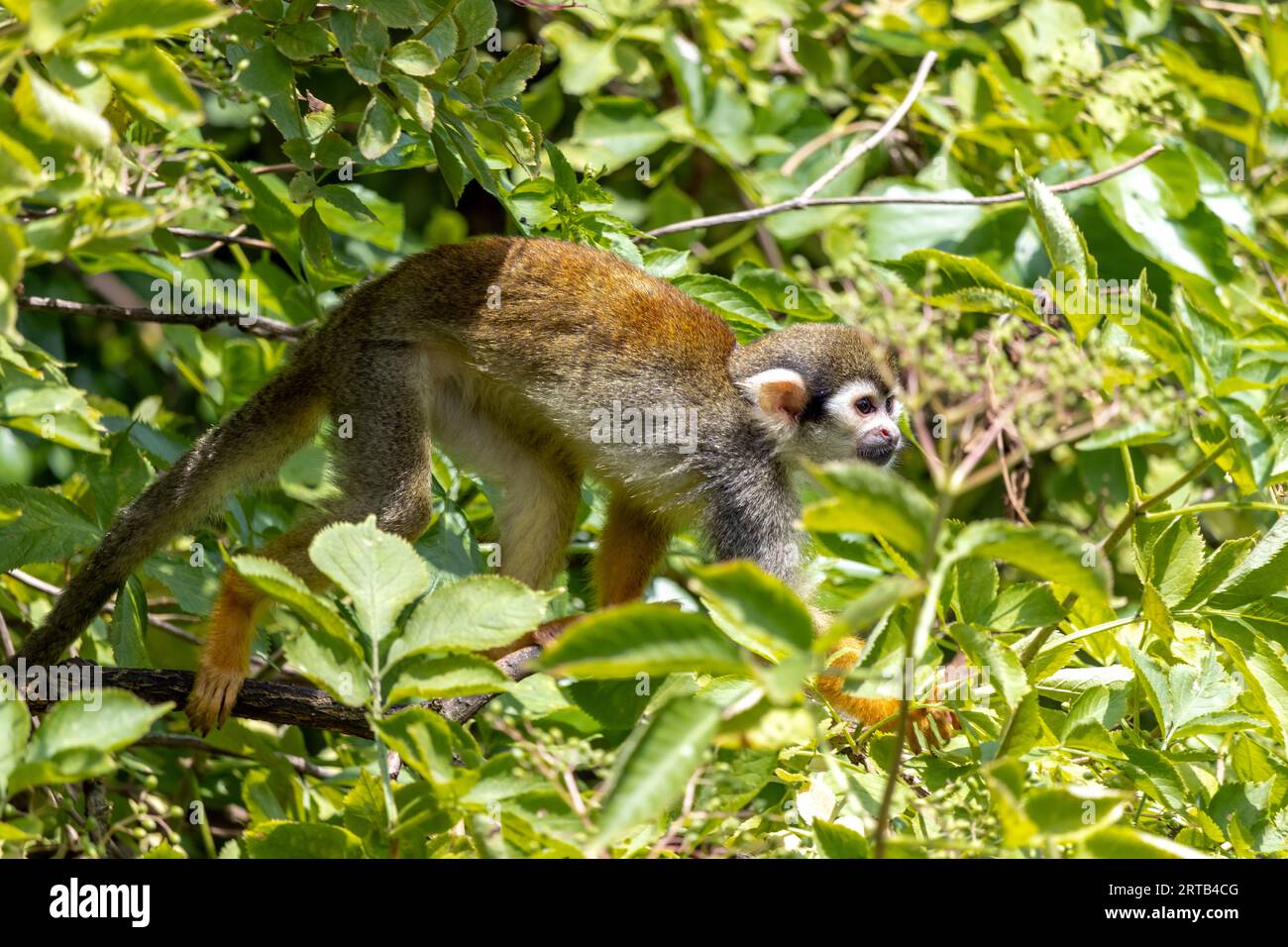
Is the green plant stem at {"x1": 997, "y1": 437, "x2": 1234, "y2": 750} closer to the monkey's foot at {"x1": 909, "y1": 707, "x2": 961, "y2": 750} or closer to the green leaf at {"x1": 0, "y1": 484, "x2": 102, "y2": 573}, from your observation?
the monkey's foot at {"x1": 909, "y1": 707, "x2": 961, "y2": 750}

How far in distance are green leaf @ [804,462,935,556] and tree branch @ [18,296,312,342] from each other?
2.63 meters

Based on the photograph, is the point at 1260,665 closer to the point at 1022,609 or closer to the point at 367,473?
the point at 1022,609

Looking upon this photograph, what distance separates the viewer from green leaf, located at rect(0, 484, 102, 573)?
123 inches

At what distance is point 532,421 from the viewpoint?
4105mm

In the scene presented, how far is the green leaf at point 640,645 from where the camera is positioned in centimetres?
150

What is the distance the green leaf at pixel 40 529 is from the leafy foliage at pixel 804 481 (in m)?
0.01

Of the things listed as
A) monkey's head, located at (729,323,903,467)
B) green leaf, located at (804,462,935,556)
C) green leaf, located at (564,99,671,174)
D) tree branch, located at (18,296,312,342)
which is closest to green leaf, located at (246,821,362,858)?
green leaf, located at (804,462,935,556)

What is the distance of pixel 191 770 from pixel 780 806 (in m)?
2.18

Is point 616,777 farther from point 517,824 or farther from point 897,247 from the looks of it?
point 897,247

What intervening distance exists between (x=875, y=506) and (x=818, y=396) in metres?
2.67

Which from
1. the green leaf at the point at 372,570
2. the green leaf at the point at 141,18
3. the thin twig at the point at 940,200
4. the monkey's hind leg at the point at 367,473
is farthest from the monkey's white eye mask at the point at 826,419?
the green leaf at the point at 141,18

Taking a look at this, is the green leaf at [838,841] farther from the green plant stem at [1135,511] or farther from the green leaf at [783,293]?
the green leaf at [783,293]

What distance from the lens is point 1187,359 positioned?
8.27 ft

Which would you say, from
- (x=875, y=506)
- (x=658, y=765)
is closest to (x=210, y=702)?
(x=658, y=765)
